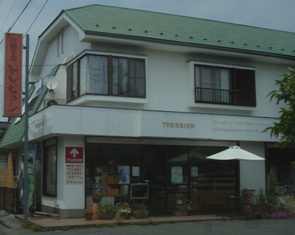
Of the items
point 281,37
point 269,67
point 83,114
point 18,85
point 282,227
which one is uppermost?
point 281,37

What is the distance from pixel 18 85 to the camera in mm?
17375

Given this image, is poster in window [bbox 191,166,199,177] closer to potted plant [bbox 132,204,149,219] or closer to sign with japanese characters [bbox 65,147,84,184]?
potted plant [bbox 132,204,149,219]

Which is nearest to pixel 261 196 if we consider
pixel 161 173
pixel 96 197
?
pixel 161 173

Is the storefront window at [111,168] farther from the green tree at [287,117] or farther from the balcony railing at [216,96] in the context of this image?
the green tree at [287,117]

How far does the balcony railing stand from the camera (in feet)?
63.5

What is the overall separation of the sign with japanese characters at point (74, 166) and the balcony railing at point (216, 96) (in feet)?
17.5

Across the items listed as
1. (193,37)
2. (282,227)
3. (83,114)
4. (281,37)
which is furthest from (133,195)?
(281,37)

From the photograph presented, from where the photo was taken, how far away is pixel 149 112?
17250 mm

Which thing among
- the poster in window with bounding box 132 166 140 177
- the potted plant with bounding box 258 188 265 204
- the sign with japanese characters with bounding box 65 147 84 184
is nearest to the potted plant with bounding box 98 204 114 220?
the sign with japanese characters with bounding box 65 147 84 184

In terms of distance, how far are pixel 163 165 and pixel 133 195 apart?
1.79 meters

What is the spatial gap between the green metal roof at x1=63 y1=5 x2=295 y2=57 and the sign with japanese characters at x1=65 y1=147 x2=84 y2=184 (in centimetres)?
436

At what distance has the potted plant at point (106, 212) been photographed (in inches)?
641

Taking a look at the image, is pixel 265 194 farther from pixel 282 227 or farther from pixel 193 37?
pixel 193 37

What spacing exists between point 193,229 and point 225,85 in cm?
735
